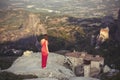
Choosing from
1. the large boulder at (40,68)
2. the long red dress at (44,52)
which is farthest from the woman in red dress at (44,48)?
the large boulder at (40,68)

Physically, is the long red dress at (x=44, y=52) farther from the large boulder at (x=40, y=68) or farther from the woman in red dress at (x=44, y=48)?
the large boulder at (x=40, y=68)

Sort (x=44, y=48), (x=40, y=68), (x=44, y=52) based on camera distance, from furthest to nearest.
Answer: (x=40, y=68)
(x=44, y=52)
(x=44, y=48)

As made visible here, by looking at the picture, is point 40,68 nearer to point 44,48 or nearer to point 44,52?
point 44,52

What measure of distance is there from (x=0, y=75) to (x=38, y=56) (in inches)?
349

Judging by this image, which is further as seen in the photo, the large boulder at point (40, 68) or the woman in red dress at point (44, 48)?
the large boulder at point (40, 68)

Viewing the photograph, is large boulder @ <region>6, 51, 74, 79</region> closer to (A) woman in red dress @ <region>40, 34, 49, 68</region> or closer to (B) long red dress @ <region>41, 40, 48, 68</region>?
(B) long red dress @ <region>41, 40, 48, 68</region>

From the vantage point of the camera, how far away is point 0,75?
2719cm

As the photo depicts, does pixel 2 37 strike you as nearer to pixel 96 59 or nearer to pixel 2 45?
pixel 2 45

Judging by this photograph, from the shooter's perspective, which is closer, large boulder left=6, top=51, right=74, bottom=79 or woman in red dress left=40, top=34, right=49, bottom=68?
woman in red dress left=40, top=34, right=49, bottom=68

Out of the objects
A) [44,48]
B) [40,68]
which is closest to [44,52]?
[44,48]

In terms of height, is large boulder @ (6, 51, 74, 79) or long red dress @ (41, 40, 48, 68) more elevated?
long red dress @ (41, 40, 48, 68)

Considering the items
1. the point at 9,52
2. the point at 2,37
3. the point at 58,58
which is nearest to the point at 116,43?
the point at 9,52

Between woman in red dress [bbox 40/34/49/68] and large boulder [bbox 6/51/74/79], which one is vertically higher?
woman in red dress [bbox 40/34/49/68]

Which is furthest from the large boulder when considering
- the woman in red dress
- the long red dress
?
the woman in red dress
